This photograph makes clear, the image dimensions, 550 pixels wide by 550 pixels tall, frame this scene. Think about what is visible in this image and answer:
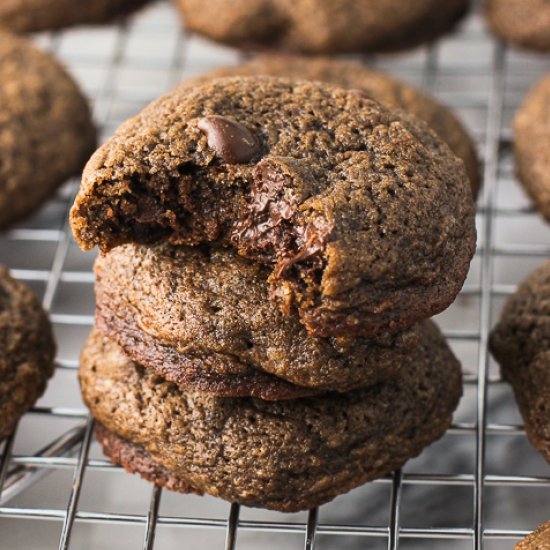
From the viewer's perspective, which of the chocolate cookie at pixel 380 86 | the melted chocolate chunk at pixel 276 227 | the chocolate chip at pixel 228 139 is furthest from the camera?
the chocolate cookie at pixel 380 86

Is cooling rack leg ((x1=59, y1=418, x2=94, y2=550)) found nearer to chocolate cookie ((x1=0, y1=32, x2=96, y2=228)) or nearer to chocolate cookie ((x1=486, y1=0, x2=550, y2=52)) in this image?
chocolate cookie ((x1=0, y1=32, x2=96, y2=228))

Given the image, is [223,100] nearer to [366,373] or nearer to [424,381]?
[366,373]

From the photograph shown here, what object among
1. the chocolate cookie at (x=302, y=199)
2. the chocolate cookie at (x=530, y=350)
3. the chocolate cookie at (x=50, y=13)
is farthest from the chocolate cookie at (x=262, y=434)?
the chocolate cookie at (x=50, y=13)

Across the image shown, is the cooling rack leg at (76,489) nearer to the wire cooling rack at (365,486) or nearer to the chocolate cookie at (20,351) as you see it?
the wire cooling rack at (365,486)

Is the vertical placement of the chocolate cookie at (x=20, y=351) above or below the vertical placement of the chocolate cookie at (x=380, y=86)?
below

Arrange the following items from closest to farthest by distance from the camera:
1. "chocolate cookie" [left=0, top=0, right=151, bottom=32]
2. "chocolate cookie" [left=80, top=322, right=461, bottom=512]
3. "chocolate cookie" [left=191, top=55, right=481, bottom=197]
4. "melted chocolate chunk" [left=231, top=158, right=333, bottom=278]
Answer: "melted chocolate chunk" [left=231, top=158, right=333, bottom=278] → "chocolate cookie" [left=80, top=322, right=461, bottom=512] → "chocolate cookie" [left=191, top=55, right=481, bottom=197] → "chocolate cookie" [left=0, top=0, right=151, bottom=32]

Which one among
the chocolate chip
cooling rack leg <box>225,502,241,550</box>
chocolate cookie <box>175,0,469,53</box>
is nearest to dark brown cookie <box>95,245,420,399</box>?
the chocolate chip

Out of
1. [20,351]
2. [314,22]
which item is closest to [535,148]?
[314,22]
